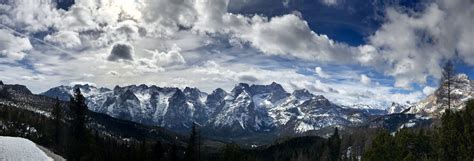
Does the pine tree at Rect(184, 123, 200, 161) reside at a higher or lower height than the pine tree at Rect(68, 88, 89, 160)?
lower

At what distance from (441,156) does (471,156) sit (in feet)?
25.2

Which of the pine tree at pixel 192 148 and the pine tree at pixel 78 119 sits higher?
the pine tree at pixel 78 119

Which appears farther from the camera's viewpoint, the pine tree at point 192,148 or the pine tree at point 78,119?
the pine tree at point 192,148

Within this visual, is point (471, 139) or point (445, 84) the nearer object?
point (471, 139)

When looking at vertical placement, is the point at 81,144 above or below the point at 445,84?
below

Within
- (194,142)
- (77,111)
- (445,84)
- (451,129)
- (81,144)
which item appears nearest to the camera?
(451,129)

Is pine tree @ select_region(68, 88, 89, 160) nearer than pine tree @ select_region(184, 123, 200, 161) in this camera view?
Yes

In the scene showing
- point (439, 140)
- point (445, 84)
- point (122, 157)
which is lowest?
point (122, 157)

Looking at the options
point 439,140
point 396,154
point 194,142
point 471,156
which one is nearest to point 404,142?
point 396,154

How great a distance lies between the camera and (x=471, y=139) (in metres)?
63.7

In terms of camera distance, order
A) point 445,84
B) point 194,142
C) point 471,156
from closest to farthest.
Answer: point 471,156
point 445,84
point 194,142

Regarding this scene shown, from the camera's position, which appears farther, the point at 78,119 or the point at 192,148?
the point at 192,148

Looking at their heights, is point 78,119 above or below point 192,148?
above

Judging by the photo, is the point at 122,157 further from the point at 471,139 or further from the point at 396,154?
the point at 471,139
